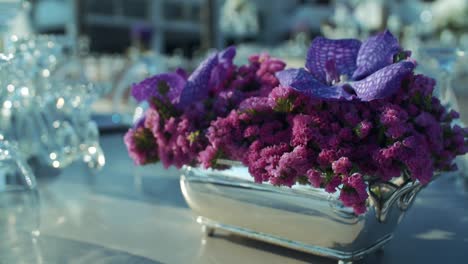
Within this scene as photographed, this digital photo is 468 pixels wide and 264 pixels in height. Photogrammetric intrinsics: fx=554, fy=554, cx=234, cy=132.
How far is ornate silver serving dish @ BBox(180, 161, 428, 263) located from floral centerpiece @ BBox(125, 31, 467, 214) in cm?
5

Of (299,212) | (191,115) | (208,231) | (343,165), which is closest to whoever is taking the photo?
(343,165)

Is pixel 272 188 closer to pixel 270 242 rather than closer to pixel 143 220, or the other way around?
pixel 270 242

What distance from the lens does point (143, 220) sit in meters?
1.83

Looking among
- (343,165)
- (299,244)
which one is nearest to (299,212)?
(299,244)

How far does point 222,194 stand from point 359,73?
0.47 m

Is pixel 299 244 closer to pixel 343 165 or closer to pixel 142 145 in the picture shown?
pixel 343 165

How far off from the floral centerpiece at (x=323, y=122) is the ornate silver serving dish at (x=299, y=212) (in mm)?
51

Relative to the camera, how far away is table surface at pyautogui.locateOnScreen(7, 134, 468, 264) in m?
1.46

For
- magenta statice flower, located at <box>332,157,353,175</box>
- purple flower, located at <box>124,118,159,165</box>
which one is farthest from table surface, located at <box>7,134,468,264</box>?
magenta statice flower, located at <box>332,157,353,175</box>

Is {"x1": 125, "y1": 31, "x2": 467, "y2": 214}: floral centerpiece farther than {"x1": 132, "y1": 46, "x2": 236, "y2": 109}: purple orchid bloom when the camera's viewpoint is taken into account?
No

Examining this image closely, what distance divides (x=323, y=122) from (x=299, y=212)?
234 millimetres

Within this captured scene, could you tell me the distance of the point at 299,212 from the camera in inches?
51.7

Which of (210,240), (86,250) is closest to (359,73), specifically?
(210,240)

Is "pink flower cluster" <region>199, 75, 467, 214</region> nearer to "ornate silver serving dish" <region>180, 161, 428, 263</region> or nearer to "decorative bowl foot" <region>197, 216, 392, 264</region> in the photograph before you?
"ornate silver serving dish" <region>180, 161, 428, 263</region>
